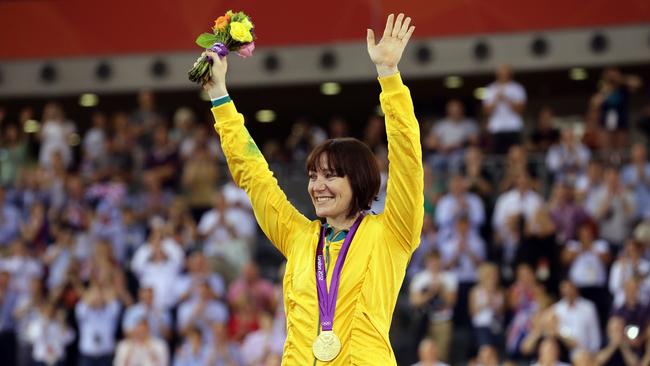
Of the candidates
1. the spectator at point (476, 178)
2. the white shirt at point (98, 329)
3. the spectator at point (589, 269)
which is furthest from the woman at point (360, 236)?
the spectator at point (476, 178)

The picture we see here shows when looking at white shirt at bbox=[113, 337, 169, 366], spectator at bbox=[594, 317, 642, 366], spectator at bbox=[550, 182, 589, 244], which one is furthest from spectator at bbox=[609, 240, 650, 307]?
white shirt at bbox=[113, 337, 169, 366]

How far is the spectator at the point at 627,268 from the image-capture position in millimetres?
13242

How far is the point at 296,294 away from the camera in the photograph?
536 cm

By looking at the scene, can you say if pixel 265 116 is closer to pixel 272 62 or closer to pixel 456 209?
pixel 272 62

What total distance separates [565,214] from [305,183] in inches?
152

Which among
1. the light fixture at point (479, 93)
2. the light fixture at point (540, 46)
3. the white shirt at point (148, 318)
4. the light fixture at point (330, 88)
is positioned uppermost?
the light fixture at point (330, 88)

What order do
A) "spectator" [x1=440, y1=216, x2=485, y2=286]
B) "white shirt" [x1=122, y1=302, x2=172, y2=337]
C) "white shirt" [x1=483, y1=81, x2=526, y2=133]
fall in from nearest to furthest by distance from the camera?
"spectator" [x1=440, y1=216, x2=485, y2=286], "white shirt" [x1=122, y1=302, x2=172, y2=337], "white shirt" [x1=483, y1=81, x2=526, y2=133]

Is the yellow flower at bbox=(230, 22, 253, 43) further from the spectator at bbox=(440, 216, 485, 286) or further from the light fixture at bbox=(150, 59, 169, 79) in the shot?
the light fixture at bbox=(150, 59, 169, 79)

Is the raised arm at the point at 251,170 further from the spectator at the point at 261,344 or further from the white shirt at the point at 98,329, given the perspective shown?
the white shirt at the point at 98,329

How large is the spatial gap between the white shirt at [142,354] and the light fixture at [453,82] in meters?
7.59

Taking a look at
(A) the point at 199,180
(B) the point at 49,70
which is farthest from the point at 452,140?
(B) the point at 49,70

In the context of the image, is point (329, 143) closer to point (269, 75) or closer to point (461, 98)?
point (269, 75)

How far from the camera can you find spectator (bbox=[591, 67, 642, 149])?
54.9 feet

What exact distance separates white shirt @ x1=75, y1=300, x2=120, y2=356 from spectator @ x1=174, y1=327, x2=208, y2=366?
44.3 inches
